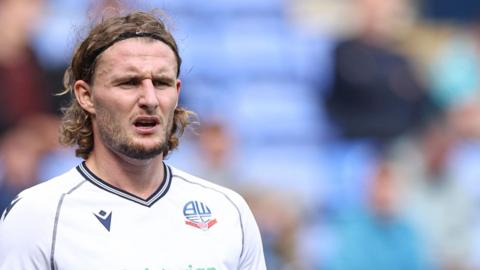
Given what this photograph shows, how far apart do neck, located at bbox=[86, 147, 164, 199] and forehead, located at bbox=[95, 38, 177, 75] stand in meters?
0.33

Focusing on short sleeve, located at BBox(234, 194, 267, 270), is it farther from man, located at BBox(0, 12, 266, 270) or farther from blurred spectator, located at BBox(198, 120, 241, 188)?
A: blurred spectator, located at BBox(198, 120, 241, 188)

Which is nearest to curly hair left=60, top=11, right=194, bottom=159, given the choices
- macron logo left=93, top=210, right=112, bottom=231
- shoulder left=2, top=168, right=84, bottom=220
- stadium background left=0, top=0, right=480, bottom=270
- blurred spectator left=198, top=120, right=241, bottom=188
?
shoulder left=2, top=168, right=84, bottom=220

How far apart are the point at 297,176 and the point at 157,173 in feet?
19.5

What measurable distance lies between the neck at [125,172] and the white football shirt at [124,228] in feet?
0.10

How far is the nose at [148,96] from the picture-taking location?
4.22m

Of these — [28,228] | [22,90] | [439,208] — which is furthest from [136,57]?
[439,208]

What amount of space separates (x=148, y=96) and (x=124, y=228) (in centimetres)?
49

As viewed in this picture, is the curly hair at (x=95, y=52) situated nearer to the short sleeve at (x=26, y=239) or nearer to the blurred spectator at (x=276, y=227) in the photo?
the short sleeve at (x=26, y=239)

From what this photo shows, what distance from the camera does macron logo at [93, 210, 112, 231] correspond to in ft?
13.8

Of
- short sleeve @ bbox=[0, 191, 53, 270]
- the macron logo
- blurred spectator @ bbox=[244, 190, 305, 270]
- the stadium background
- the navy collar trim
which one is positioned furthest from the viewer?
the stadium background

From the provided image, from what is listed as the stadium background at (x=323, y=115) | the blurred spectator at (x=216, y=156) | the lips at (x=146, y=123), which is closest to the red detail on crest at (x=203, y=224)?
the lips at (x=146, y=123)

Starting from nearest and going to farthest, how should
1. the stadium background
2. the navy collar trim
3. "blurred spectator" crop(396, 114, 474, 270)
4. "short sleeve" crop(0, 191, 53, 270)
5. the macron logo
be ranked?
"short sleeve" crop(0, 191, 53, 270), the macron logo, the navy collar trim, the stadium background, "blurred spectator" crop(396, 114, 474, 270)

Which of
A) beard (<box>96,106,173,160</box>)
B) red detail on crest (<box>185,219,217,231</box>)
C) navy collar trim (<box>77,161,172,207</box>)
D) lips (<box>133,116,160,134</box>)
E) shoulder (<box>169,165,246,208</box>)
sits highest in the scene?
lips (<box>133,116,160,134</box>)

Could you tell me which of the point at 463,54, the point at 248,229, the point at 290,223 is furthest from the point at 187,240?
the point at 463,54
